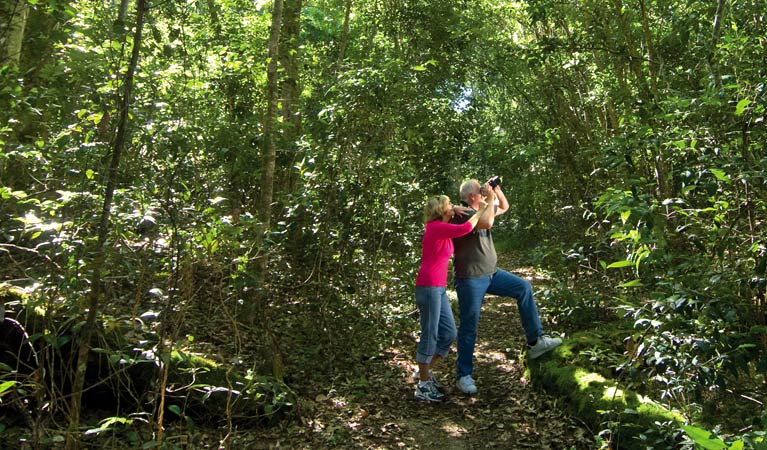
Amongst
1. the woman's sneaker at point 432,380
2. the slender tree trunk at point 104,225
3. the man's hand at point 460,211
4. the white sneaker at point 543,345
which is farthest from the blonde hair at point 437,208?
the slender tree trunk at point 104,225

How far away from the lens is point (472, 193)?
5.73 m

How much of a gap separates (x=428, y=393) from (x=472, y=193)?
6.46 ft

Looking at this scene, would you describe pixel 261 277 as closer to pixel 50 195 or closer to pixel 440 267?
pixel 440 267

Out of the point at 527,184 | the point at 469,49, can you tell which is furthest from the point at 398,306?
the point at 527,184

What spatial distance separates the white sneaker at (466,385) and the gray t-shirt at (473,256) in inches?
39.8

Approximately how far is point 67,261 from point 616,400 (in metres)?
4.05

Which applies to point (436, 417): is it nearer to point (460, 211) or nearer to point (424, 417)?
point (424, 417)

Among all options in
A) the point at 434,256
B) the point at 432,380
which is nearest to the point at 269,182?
the point at 434,256

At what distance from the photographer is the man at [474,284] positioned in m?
5.48

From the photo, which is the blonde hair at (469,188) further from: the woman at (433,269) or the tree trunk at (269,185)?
the tree trunk at (269,185)

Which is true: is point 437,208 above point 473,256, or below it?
above

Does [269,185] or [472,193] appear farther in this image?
[269,185]

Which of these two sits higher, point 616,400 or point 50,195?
point 50,195

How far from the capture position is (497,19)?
13.0 metres
